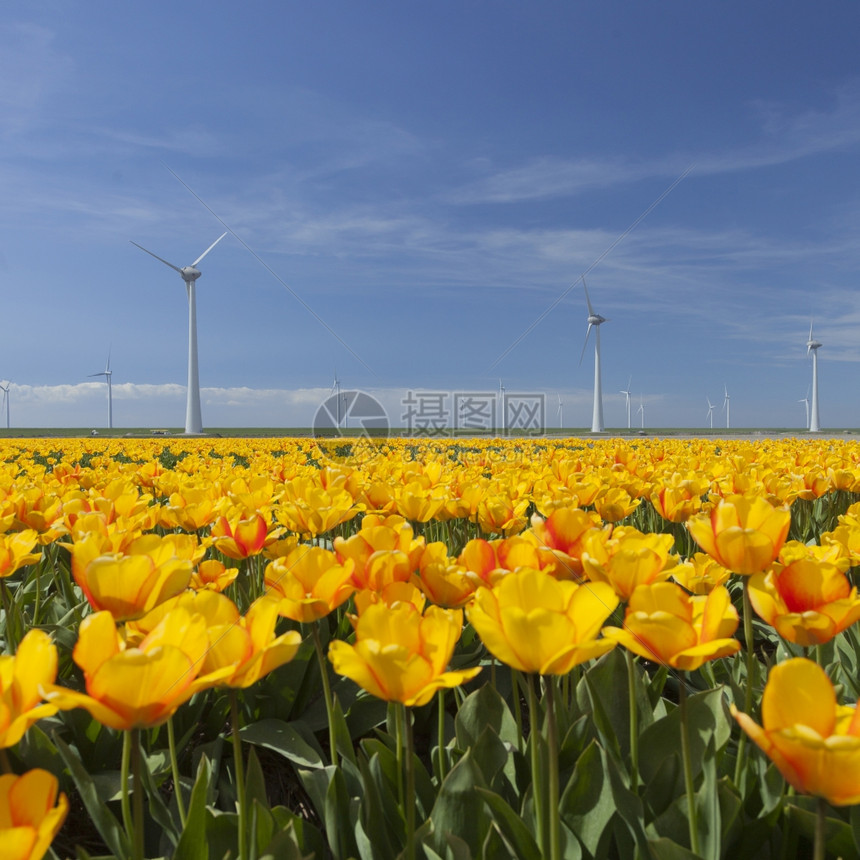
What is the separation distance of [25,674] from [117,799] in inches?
49.0

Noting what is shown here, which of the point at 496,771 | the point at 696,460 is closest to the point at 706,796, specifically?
the point at 496,771

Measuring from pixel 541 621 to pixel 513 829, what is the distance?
56 cm

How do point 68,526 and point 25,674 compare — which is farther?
point 68,526

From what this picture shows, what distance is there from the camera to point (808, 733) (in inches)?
36.7

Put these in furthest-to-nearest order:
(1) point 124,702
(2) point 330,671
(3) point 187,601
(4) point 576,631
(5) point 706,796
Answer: (2) point 330,671
(5) point 706,796
(3) point 187,601
(4) point 576,631
(1) point 124,702

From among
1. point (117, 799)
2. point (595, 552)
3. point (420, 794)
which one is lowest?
point (117, 799)

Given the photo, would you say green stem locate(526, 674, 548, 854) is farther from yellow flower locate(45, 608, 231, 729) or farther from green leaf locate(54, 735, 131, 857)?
green leaf locate(54, 735, 131, 857)

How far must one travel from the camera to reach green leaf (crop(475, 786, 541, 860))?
1403 mm

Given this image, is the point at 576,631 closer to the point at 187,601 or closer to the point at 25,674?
the point at 187,601

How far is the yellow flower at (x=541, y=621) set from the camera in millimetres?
1207

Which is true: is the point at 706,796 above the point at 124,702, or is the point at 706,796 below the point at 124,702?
below

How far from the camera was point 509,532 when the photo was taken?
11.2 ft

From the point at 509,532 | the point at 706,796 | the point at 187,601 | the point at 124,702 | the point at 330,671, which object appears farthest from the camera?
the point at 509,532

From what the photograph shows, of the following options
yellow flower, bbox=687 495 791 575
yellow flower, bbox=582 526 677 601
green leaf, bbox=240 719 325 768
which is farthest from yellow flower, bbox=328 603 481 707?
green leaf, bbox=240 719 325 768
